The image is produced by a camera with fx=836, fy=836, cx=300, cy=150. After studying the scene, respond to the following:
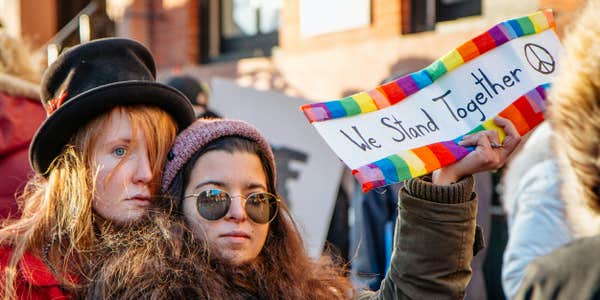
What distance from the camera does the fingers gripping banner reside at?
198 centimetres

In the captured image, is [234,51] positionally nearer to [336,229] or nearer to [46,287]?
[336,229]

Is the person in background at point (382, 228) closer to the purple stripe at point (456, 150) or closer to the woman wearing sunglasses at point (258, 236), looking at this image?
the woman wearing sunglasses at point (258, 236)

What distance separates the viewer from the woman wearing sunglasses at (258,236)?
6.31 ft

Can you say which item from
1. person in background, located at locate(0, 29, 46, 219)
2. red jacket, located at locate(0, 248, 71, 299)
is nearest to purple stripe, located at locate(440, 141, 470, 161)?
red jacket, located at locate(0, 248, 71, 299)

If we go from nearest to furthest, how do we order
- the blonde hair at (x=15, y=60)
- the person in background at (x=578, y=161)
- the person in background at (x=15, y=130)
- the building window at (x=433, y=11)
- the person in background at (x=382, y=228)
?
1. the person in background at (x=578, y=161)
2. the person in background at (x=15, y=130)
3. the blonde hair at (x=15, y=60)
4. the person in background at (x=382, y=228)
5. the building window at (x=433, y=11)

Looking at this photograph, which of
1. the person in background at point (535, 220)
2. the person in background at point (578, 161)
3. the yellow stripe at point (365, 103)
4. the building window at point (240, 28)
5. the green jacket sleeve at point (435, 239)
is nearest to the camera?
the person in background at point (578, 161)

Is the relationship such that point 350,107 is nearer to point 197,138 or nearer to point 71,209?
point 197,138

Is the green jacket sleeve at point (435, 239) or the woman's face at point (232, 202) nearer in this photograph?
the green jacket sleeve at point (435, 239)

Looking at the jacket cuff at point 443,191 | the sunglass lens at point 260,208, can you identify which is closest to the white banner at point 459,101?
the jacket cuff at point 443,191

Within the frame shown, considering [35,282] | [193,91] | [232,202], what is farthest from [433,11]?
[35,282]

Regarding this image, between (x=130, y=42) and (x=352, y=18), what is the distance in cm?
415

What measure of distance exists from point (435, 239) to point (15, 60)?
2.22m

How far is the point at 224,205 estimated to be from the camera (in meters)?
2.16

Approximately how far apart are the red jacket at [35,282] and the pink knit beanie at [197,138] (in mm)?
383
